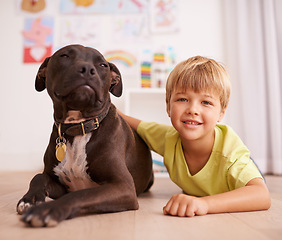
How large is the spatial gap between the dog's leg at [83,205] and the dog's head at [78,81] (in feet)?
1.11

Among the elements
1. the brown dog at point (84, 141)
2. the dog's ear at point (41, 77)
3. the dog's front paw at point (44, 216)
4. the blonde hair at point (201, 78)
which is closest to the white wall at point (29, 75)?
the blonde hair at point (201, 78)

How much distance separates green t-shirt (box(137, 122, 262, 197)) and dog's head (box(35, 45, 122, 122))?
497 millimetres

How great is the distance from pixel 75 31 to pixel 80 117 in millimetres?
2624

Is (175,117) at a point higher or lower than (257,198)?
higher

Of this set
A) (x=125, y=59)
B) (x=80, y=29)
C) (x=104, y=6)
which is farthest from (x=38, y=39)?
(x=125, y=59)

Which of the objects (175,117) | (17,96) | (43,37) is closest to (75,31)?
(43,37)

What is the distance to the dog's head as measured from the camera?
45.3 inches

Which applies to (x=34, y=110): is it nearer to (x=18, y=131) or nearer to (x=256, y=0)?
(x=18, y=131)

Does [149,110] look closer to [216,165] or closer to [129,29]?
[129,29]

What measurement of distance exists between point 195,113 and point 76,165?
0.59 meters

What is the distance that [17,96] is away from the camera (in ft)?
11.8

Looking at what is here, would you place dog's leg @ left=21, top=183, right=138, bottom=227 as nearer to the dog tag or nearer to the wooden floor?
the wooden floor

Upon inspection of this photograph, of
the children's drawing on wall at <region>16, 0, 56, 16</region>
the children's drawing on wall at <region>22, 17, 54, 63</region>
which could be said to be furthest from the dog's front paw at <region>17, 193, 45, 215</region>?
the children's drawing on wall at <region>16, 0, 56, 16</region>

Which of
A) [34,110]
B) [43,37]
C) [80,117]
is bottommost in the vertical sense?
[80,117]
